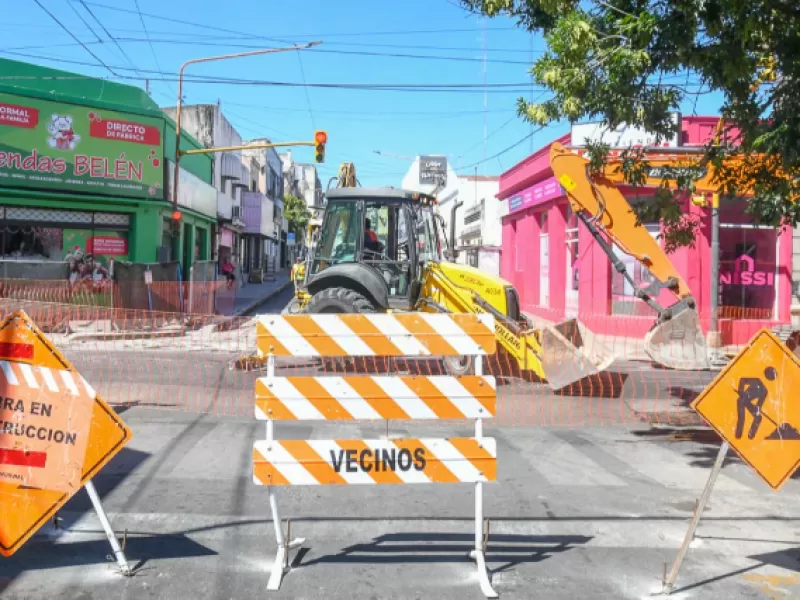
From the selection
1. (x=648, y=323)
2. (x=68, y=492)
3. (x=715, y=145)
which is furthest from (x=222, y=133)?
(x=68, y=492)

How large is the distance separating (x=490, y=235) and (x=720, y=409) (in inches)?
1220

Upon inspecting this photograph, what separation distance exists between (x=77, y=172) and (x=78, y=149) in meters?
0.64

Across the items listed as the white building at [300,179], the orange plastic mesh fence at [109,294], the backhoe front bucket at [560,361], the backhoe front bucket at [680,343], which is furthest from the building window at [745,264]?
the white building at [300,179]

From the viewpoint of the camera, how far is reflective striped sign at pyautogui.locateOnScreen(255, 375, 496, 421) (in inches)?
193

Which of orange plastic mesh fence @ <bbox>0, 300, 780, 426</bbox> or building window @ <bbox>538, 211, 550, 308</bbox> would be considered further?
building window @ <bbox>538, 211, 550, 308</bbox>

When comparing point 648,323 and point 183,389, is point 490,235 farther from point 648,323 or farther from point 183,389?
point 183,389

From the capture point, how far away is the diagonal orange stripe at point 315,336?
16.1ft

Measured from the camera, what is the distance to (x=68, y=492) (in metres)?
4.72

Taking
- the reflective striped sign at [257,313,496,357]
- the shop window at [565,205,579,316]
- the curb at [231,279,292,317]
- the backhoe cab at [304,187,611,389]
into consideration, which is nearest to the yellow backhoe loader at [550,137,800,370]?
the backhoe cab at [304,187,611,389]

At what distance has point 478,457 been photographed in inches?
193

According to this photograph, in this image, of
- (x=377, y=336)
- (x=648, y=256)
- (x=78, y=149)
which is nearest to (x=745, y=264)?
(x=648, y=256)

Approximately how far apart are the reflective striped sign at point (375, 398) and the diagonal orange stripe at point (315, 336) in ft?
→ 0.60

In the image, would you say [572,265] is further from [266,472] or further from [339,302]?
[266,472]

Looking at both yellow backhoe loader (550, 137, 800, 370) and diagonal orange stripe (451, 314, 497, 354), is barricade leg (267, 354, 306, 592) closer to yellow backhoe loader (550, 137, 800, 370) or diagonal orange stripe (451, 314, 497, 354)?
diagonal orange stripe (451, 314, 497, 354)
